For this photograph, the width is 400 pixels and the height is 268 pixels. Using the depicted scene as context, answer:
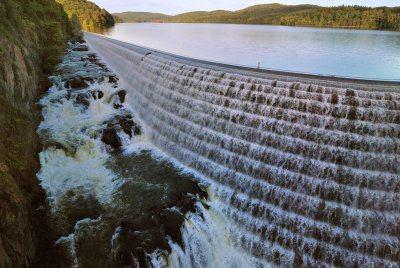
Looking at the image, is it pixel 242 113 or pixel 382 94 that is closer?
pixel 382 94

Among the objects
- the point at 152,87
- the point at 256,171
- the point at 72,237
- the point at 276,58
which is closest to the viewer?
the point at 72,237

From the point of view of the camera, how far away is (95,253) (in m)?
7.29

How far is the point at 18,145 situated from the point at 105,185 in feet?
9.46

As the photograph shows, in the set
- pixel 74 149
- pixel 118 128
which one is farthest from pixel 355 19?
pixel 74 149

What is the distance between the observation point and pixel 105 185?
388 inches

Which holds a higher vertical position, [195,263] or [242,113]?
[242,113]

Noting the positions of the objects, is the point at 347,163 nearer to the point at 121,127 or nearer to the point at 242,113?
the point at 242,113

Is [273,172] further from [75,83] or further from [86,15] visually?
[86,15]

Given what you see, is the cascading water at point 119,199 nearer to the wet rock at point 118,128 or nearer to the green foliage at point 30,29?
the wet rock at point 118,128

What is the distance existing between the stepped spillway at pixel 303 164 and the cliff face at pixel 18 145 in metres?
5.11

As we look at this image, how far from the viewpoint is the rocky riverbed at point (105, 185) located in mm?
7414

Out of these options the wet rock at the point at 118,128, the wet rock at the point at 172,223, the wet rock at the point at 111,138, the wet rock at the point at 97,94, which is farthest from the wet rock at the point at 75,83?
the wet rock at the point at 172,223

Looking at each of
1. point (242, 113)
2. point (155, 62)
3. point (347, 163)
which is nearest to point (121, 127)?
point (155, 62)

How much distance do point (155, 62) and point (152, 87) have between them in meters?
1.58
